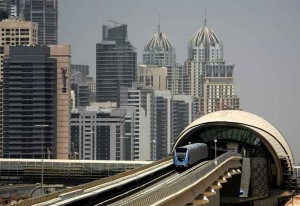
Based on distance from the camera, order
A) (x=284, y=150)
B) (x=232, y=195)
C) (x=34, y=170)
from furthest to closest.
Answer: (x=34, y=170) < (x=284, y=150) < (x=232, y=195)

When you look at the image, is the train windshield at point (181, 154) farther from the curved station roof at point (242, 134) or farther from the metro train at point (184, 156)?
the curved station roof at point (242, 134)

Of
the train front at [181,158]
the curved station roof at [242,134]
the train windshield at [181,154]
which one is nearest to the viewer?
the train front at [181,158]

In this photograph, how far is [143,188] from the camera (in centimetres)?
5828

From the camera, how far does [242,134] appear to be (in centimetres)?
9738

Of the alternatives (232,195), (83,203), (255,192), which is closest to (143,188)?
(83,203)

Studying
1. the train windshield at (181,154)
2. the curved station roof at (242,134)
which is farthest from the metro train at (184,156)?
the curved station roof at (242,134)

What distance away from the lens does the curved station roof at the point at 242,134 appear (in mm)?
94500

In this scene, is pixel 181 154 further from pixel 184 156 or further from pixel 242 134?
pixel 242 134

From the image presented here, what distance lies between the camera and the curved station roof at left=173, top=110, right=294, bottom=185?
9450 centimetres

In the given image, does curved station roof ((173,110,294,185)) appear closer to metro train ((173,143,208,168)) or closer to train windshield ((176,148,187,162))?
metro train ((173,143,208,168))

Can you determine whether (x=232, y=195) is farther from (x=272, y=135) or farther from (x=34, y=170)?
(x=34, y=170)

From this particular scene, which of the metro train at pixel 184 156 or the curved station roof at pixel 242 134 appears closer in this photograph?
the metro train at pixel 184 156

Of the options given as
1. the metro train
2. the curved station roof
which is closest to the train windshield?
the metro train

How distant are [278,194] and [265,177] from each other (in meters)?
3.87
